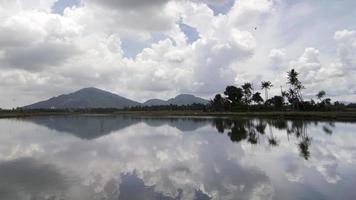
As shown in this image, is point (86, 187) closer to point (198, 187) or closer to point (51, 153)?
point (198, 187)

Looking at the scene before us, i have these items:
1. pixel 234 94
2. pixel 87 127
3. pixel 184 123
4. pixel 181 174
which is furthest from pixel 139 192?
pixel 234 94

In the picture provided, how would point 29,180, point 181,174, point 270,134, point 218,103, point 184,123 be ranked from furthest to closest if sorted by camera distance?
point 218,103
point 184,123
point 270,134
point 181,174
point 29,180

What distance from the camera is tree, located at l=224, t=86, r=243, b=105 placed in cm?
14412

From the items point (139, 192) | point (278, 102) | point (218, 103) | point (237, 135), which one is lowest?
point (139, 192)

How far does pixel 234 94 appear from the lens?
144375mm

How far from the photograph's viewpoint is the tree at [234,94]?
144m

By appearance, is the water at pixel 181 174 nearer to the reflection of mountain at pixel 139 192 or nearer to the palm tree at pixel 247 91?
the reflection of mountain at pixel 139 192

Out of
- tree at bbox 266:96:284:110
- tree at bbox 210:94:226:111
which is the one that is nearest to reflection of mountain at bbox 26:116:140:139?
tree at bbox 266:96:284:110

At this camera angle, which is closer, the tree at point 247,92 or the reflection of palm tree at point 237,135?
the reflection of palm tree at point 237,135

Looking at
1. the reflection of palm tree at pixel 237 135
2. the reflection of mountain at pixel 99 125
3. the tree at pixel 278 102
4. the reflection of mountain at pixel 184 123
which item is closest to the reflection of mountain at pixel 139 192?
the reflection of palm tree at pixel 237 135

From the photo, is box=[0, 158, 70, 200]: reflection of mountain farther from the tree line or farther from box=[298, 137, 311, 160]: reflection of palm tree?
the tree line

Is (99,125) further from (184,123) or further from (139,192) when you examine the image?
(139,192)

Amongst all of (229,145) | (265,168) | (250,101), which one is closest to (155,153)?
(229,145)

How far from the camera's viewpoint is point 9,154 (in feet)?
100
